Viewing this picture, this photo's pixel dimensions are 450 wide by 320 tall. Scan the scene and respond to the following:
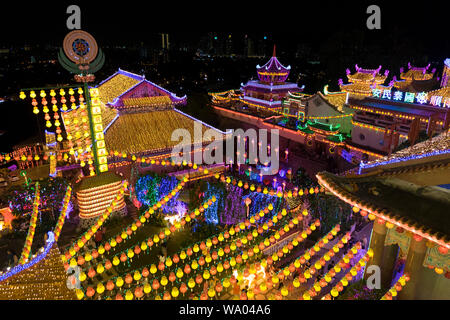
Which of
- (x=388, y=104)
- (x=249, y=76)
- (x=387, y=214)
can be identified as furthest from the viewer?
(x=249, y=76)

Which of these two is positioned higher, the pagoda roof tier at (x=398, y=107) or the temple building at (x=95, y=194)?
the pagoda roof tier at (x=398, y=107)

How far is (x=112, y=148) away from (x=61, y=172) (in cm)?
414

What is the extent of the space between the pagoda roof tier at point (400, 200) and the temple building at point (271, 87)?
20.2 meters

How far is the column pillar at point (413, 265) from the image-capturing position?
7320mm

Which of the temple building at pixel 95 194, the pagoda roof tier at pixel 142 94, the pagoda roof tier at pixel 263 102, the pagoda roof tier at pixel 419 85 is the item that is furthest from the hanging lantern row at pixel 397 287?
the pagoda roof tier at pixel 263 102

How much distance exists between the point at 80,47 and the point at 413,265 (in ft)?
37.2

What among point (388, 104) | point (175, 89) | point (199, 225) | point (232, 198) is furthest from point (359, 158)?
point (175, 89)

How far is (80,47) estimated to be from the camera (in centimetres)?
984

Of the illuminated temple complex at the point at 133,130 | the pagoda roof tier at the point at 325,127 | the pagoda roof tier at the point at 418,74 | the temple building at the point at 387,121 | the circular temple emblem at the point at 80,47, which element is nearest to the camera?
the circular temple emblem at the point at 80,47

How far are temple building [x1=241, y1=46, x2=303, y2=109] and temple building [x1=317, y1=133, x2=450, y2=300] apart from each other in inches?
770

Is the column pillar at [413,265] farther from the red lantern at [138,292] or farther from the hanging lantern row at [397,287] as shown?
the red lantern at [138,292]

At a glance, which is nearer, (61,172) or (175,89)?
(61,172)

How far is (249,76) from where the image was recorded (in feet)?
168
